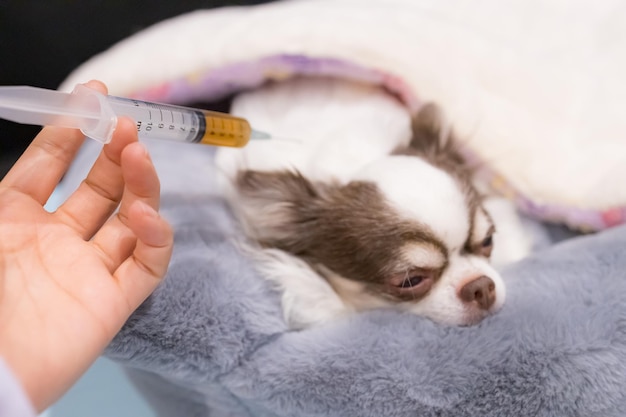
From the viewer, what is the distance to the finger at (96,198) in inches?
36.7

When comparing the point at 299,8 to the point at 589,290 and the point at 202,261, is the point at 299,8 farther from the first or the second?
the point at 589,290

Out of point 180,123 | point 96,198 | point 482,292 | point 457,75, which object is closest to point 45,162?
point 96,198

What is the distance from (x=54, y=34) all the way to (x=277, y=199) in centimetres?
89

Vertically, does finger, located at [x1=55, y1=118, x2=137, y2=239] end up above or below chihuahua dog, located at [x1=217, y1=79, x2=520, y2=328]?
above

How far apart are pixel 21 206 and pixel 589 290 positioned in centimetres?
88

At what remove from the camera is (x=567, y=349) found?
97 centimetres

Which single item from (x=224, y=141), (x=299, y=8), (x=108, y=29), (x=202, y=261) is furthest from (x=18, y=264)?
(x=108, y=29)

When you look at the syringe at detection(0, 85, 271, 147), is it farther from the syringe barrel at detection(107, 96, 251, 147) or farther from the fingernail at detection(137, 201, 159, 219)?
the fingernail at detection(137, 201, 159, 219)

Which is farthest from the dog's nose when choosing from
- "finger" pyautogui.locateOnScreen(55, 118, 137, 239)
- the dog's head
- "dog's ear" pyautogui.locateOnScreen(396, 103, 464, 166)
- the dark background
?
the dark background

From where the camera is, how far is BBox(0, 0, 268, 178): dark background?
1644 mm

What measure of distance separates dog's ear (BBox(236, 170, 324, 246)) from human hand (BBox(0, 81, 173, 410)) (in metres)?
0.31

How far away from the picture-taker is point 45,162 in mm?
949

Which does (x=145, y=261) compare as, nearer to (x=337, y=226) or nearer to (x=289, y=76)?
(x=337, y=226)

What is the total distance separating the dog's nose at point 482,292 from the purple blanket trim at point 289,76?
357 millimetres
